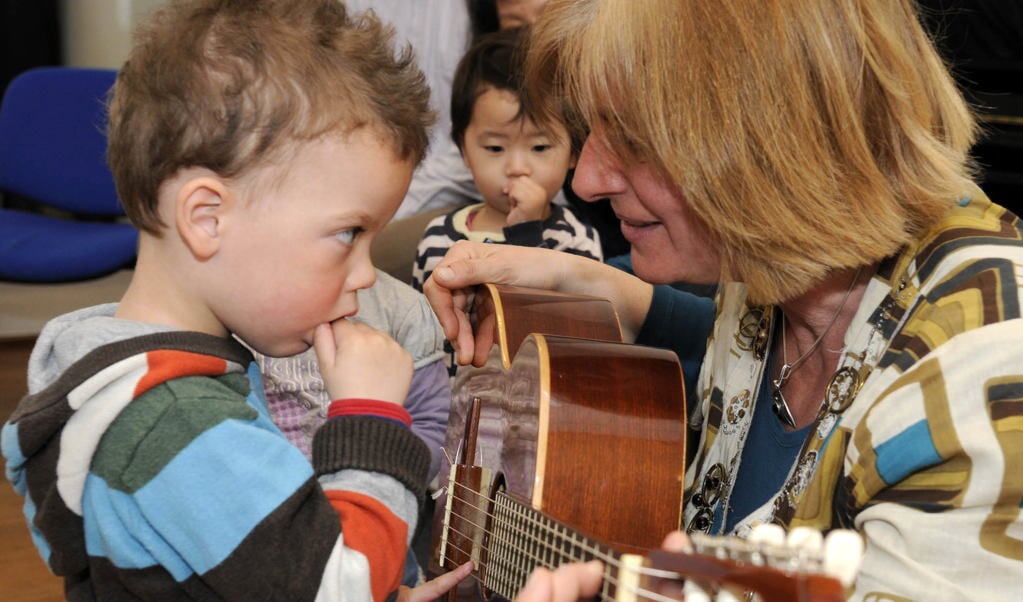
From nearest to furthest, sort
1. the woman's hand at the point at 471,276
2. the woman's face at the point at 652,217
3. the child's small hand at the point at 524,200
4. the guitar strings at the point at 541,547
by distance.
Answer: the guitar strings at the point at 541,547 → the woman's face at the point at 652,217 → the woman's hand at the point at 471,276 → the child's small hand at the point at 524,200

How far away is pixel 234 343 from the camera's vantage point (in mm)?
1129

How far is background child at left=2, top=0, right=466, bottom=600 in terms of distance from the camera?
38.5 inches

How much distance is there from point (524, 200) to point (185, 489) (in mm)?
1749

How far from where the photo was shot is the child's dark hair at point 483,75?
2744 mm

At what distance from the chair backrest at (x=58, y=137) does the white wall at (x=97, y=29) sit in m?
1.17

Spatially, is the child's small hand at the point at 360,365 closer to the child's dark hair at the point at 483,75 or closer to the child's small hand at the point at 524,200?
the child's small hand at the point at 524,200

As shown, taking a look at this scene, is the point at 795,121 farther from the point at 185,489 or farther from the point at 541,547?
the point at 185,489

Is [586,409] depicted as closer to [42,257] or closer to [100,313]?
[100,313]

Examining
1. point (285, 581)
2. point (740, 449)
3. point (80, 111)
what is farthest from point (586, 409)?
point (80, 111)

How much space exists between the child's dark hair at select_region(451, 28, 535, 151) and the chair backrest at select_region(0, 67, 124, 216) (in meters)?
1.51

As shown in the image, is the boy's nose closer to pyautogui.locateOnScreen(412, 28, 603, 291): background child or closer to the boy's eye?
pyautogui.locateOnScreen(412, 28, 603, 291): background child

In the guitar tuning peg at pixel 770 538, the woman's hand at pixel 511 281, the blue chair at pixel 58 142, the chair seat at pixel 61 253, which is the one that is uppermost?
the guitar tuning peg at pixel 770 538

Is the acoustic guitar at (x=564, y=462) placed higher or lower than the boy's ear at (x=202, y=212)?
lower

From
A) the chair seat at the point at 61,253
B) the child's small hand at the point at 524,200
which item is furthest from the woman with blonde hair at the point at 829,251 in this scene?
the chair seat at the point at 61,253
